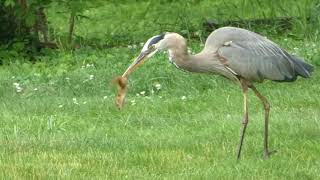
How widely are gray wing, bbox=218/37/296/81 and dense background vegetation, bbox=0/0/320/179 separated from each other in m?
0.66

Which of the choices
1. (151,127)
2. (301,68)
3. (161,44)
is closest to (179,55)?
(161,44)

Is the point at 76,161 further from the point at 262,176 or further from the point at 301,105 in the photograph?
the point at 301,105

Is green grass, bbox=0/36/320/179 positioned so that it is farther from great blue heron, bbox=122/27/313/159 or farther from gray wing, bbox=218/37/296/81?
gray wing, bbox=218/37/296/81

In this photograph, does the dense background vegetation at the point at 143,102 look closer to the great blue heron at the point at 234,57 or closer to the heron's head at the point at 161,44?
the great blue heron at the point at 234,57

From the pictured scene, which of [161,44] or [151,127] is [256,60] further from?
[151,127]

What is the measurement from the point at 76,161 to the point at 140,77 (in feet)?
13.4

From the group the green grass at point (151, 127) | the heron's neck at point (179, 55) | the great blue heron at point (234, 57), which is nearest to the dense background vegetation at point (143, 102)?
the green grass at point (151, 127)

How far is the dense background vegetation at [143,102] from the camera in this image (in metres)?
6.94

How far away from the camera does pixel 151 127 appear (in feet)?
28.0

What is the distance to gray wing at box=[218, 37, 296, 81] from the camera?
7.04m

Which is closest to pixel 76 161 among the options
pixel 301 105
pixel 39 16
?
pixel 301 105

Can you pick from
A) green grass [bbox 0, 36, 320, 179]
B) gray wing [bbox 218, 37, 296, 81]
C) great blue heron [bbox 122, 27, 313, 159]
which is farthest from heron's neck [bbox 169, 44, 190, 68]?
green grass [bbox 0, 36, 320, 179]

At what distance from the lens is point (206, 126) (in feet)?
27.6

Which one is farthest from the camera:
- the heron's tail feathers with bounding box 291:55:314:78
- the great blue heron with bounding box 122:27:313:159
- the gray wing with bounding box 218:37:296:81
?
the heron's tail feathers with bounding box 291:55:314:78
